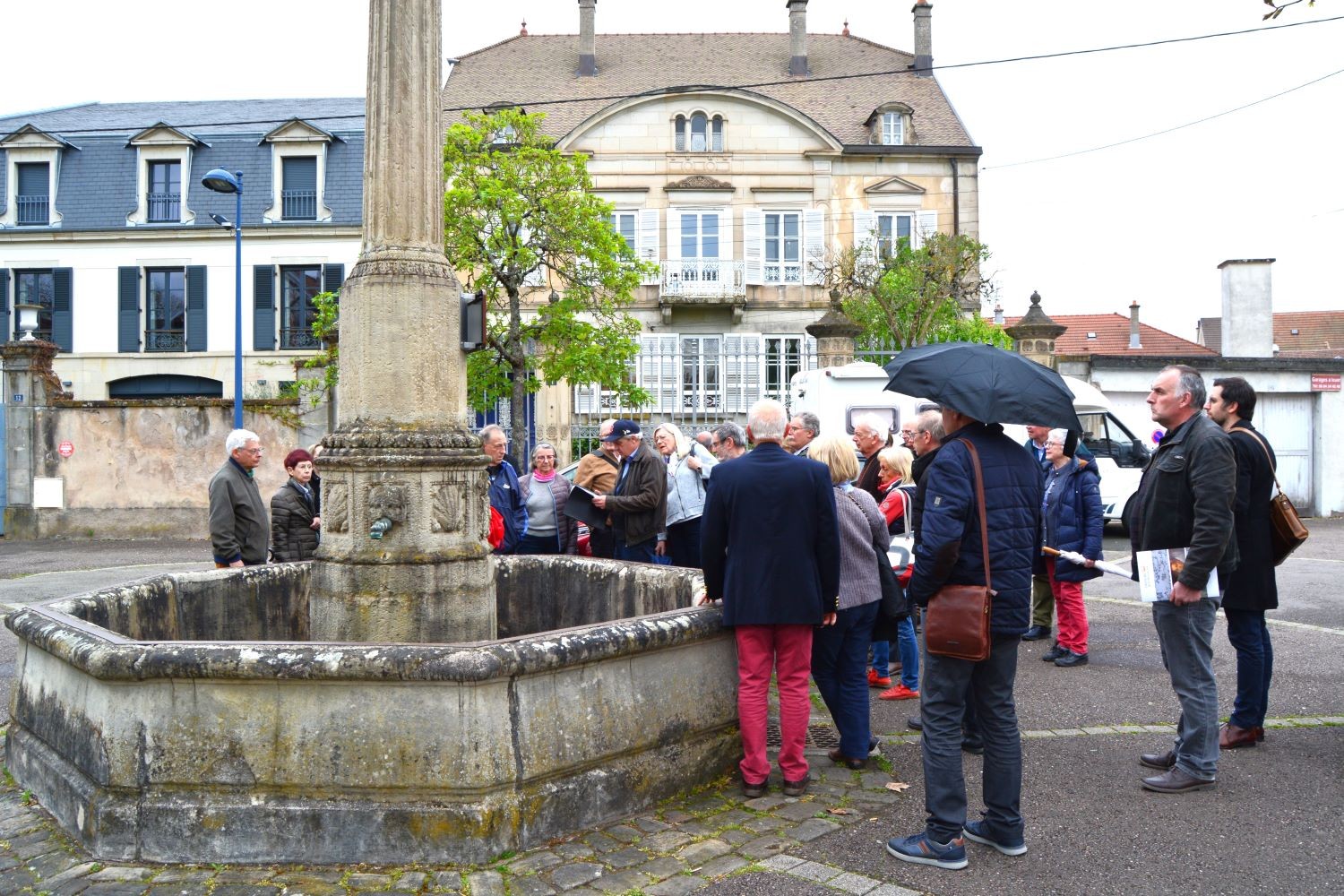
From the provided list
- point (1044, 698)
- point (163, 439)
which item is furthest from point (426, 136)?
point (163, 439)

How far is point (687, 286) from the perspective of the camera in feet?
96.8

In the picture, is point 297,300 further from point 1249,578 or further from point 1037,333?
point 1249,578

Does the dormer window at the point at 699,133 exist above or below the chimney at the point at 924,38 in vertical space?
below

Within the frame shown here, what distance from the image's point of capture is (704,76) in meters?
33.5

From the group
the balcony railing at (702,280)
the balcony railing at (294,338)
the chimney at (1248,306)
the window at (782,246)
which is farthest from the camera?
the window at (782,246)

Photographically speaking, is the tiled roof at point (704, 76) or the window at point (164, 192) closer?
the window at point (164, 192)

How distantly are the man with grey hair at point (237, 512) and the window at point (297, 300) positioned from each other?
2377 centimetres

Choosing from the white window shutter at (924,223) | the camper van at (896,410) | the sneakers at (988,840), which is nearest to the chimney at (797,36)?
the white window shutter at (924,223)

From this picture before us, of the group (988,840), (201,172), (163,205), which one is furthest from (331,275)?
(988,840)

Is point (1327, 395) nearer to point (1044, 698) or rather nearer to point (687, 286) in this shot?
point (687, 286)

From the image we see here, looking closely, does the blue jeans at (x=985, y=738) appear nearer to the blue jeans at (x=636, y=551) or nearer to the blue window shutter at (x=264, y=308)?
the blue jeans at (x=636, y=551)

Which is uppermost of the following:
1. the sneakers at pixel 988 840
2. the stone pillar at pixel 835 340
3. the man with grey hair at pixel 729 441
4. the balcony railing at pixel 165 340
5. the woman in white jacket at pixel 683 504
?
the balcony railing at pixel 165 340

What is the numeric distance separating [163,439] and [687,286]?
15.1m

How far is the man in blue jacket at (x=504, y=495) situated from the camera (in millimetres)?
8086
